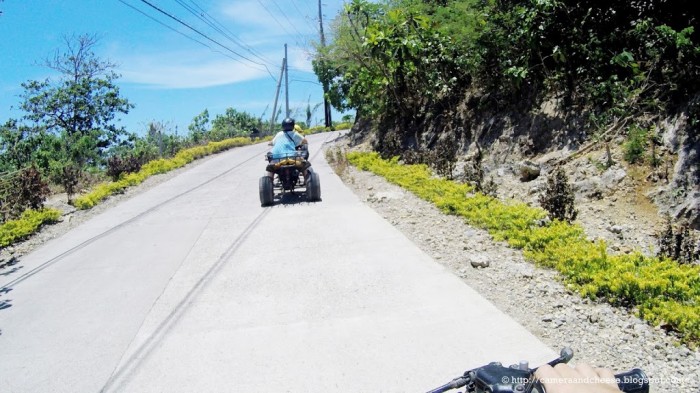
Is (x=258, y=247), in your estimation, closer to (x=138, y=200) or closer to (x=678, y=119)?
(x=678, y=119)

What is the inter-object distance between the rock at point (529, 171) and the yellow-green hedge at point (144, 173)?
10316mm

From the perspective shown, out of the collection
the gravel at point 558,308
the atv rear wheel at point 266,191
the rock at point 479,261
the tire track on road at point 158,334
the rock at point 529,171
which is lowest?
the tire track on road at point 158,334

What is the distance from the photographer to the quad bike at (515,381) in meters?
1.73

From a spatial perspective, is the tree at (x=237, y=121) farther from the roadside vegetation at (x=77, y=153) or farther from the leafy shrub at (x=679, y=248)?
the leafy shrub at (x=679, y=248)

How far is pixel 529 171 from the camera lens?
891 cm

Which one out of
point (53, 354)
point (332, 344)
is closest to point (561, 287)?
point (332, 344)

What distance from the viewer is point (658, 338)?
12.4 ft

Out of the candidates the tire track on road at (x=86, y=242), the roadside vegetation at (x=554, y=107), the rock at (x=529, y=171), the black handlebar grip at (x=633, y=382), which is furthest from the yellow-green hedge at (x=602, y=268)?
the tire track on road at (x=86, y=242)

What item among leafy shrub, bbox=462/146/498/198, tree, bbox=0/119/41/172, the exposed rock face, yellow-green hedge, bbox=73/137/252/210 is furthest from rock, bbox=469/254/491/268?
tree, bbox=0/119/41/172

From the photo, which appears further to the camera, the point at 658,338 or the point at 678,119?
the point at 678,119

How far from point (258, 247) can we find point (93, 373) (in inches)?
133

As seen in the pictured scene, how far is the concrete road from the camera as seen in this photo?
377cm

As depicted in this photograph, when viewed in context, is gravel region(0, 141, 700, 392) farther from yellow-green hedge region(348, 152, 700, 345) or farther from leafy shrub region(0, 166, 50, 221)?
leafy shrub region(0, 166, 50, 221)

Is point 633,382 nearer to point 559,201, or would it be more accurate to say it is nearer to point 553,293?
point 553,293
